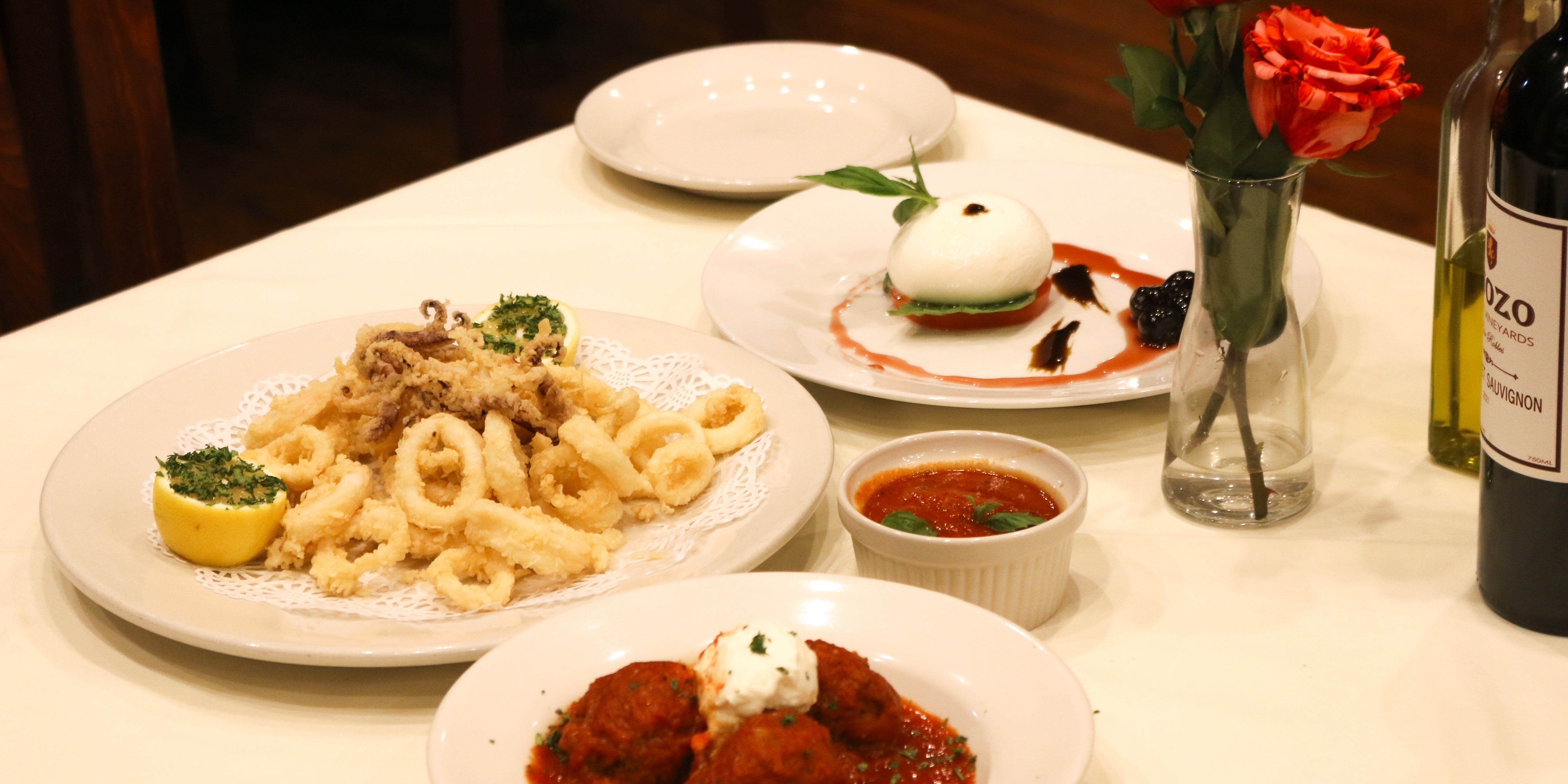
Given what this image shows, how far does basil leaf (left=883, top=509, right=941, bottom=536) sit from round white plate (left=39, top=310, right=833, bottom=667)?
0.38ft

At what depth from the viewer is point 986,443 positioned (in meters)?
1.28

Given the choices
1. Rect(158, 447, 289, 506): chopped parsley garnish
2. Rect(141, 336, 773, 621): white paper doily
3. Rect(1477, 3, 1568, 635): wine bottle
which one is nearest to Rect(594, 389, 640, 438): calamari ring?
Rect(141, 336, 773, 621): white paper doily

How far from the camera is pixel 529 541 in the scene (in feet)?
4.02

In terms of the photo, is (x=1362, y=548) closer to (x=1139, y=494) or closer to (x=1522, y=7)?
(x=1139, y=494)

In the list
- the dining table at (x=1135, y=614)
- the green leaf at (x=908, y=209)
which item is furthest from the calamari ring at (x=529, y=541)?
the green leaf at (x=908, y=209)

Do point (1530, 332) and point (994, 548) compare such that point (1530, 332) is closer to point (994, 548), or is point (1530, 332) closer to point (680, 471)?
point (994, 548)

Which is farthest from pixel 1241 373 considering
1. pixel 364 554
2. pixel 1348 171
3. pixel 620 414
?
pixel 364 554

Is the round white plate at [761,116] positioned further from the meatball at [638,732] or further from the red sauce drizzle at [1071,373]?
the meatball at [638,732]

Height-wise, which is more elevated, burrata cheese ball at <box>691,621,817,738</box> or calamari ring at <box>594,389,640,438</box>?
burrata cheese ball at <box>691,621,817,738</box>

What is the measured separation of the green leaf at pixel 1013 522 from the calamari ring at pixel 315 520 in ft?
1.98

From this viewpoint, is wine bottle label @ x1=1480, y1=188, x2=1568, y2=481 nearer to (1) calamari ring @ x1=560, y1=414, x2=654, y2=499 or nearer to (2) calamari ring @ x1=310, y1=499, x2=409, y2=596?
(1) calamari ring @ x1=560, y1=414, x2=654, y2=499

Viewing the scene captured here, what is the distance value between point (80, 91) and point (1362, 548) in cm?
234

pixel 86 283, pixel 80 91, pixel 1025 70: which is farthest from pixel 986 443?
pixel 1025 70

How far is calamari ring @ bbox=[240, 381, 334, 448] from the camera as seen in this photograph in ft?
4.66
